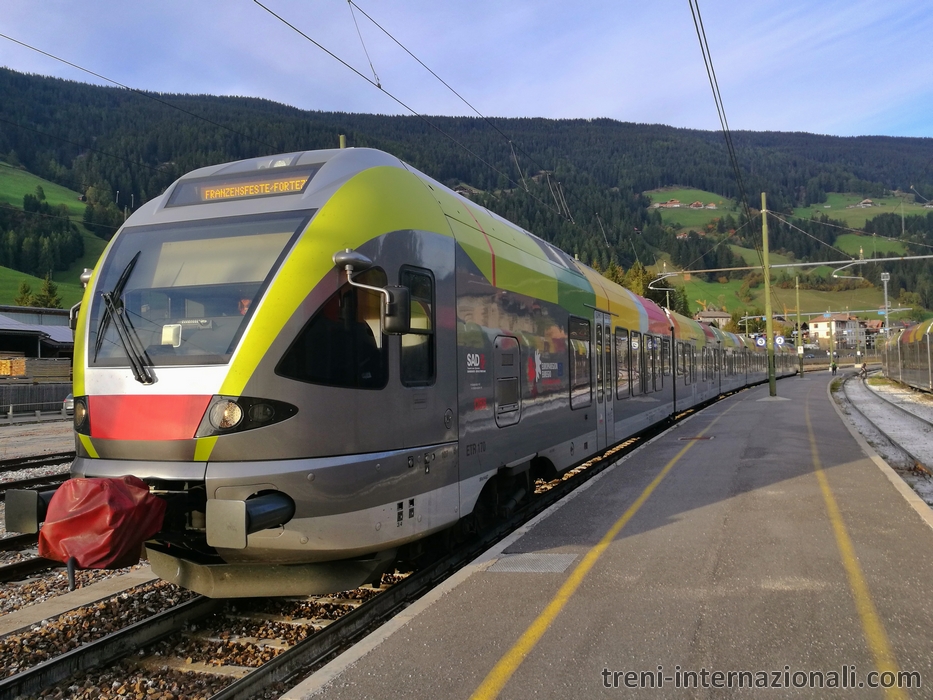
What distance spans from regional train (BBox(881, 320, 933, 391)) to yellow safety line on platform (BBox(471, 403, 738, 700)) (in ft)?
96.9

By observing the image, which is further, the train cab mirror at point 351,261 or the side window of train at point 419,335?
the side window of train at point 419,335

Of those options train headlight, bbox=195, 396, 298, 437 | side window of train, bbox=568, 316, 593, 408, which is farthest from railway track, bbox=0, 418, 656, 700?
side window of train, bbox=568, 316, 593, 408

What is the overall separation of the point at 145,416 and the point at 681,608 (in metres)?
3.89

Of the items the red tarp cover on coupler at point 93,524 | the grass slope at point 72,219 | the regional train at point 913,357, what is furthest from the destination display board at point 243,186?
the grass slope at point 72,219

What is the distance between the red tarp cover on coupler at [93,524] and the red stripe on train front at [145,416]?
53 cm

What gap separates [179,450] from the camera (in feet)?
15.6

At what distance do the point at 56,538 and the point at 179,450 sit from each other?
0.85m

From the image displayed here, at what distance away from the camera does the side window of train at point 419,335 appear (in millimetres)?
5699

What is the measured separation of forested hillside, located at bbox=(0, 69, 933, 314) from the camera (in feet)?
281

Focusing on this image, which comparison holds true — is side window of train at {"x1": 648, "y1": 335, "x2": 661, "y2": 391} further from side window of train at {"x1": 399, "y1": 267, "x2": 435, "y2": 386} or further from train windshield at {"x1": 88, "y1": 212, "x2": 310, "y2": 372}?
train windshield at {"x1": 88, "y1": 212, "x2": 310, "y2": 372}

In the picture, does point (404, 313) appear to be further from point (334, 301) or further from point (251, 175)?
point (251, 175)

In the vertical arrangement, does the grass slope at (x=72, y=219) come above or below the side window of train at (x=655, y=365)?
above

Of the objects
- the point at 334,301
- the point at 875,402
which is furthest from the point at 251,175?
the point at 875,402

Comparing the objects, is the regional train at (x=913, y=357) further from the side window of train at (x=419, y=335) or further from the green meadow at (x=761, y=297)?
the green meadow at (x=761, y=297)
